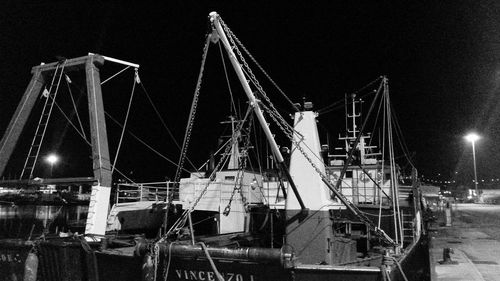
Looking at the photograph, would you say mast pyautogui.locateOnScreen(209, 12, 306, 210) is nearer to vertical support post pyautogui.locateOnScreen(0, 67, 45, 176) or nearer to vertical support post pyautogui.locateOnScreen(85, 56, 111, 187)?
vertical support post pyautogui.locateOnScreen(85, 56, 111, 187)

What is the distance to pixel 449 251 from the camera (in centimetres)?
1634

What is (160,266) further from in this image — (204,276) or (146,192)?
(146,192)

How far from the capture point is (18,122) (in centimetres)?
1207

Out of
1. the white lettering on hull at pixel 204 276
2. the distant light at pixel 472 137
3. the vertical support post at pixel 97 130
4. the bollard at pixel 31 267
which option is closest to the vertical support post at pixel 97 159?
the vertical support post at pixel 97 130

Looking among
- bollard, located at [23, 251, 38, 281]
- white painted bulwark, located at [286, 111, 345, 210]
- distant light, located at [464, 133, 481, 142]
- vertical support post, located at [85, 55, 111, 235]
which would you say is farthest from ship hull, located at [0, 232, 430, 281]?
distant light, located at [464, 133, 481, 142]

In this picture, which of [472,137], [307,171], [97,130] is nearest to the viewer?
[307,171]

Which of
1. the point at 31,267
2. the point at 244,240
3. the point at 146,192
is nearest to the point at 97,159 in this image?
the point at 31,267

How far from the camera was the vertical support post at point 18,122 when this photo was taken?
12.0m

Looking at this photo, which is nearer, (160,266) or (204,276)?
(204,276)

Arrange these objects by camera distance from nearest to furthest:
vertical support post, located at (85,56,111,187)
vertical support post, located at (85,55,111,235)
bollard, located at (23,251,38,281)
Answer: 1. bollard, located at (23,251,38,281)
2. vertical support post, located at (85,55,111,235)
3. vertical support post, located at (85,56,111,187)

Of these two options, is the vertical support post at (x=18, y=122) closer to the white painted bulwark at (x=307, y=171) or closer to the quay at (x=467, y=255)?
the white painted bulwark at (x=307, y=171)

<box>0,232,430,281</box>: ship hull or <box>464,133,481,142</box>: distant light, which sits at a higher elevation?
<box>464,133,481,142</box>: distant light

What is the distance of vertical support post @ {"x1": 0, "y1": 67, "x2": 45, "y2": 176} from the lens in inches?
472

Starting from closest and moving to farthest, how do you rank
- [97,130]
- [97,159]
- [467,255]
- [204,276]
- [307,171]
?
[204,276], [307,171], [97,159], [97,130], [467,255]
